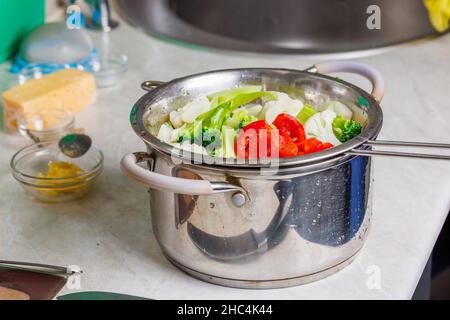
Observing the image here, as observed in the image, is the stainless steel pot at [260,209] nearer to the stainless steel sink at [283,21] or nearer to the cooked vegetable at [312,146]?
the cooked vegetable at [312,146]

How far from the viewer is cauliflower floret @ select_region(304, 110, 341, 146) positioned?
0.98 metres

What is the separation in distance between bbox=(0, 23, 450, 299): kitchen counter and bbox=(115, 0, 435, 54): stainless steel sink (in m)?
0.32

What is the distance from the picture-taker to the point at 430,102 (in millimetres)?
1424

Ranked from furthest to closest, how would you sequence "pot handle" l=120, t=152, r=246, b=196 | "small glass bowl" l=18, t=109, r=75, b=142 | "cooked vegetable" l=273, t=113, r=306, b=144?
1. "small glass bowl" l=18, t=109, r=75, b=142
2. "cooked vegetable" l=273, t=113, r=306, b=144
3. "pot handle" l=120, t=152, r=246, b=196

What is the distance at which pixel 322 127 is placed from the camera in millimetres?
987

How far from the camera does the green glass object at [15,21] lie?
1519 mm

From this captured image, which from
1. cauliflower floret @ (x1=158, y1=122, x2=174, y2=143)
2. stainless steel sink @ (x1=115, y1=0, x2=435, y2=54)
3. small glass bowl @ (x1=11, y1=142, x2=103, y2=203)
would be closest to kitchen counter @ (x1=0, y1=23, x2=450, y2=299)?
small glass bowl @ (x1=11, y1=142, x2=103, y2=203)

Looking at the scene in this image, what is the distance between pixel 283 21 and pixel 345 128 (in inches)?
39.6

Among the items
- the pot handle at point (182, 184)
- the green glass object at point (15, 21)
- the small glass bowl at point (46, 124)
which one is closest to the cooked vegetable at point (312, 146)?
the pot handle at point (182, 184)

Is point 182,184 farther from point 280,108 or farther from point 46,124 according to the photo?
point 46,124

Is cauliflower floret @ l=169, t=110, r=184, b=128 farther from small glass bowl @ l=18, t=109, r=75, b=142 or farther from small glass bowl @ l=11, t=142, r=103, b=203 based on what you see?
small glass bowl @ l=18, t=109, r=75, b=142

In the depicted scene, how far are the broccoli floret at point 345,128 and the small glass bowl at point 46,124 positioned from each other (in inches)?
19.1


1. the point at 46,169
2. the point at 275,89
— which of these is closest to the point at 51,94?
the point at 46,169
